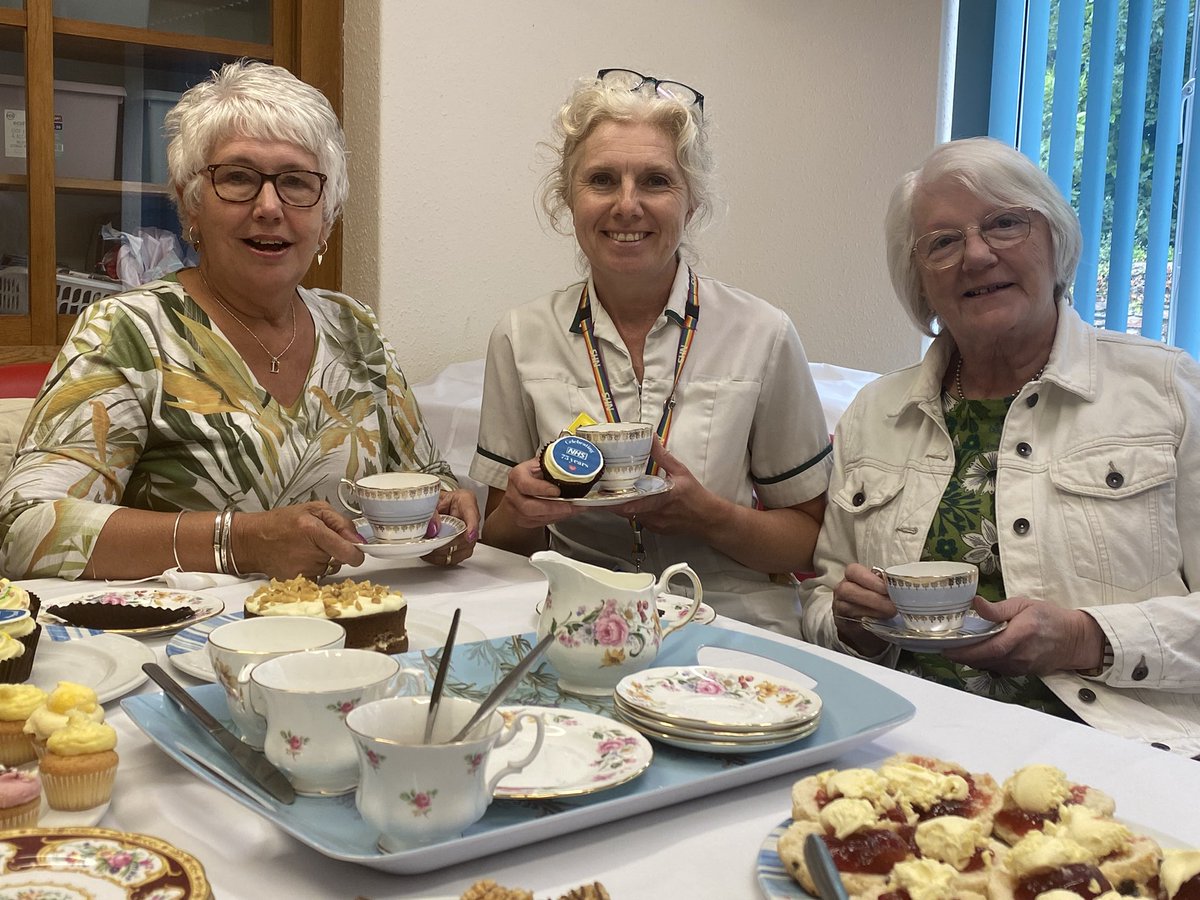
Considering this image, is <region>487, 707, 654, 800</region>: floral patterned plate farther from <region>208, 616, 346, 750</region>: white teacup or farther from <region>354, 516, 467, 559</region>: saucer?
<region>354, 516, 467, 559</region>: saucer

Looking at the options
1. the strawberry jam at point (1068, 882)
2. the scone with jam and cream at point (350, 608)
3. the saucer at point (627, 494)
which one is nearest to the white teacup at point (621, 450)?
the saucer at point (627, 494)

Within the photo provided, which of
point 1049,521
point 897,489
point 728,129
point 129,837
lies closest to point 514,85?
point 728,129

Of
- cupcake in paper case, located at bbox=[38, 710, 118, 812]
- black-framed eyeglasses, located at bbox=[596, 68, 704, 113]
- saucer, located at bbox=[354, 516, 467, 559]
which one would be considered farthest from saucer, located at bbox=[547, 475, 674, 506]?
cupcake in paper case, located at bbox=[38, 710, 118, 812]

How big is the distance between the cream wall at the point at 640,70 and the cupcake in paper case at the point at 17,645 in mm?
1956

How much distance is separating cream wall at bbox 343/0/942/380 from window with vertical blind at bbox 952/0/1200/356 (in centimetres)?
33

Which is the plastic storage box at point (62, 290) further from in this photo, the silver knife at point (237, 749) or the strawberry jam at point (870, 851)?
the strawberry jam at point (870, 851)

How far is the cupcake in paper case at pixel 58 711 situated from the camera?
3.06 ft

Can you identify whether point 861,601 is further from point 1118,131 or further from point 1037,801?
point 1118,131

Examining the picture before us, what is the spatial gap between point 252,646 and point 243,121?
117cm

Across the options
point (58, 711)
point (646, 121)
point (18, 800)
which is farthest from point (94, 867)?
point (646, 121)

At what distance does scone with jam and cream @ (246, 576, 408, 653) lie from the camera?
1.25m

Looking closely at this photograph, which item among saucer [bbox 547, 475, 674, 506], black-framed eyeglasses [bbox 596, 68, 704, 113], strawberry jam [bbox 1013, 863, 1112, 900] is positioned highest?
black-framed eyeglasses [bbox 596, 68, 704, 113]

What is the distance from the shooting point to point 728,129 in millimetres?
3756

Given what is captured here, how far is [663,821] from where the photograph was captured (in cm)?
91
